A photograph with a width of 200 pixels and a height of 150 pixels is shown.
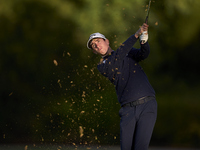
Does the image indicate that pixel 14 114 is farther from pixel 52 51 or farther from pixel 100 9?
pixel 100 9

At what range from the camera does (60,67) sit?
8.87 m

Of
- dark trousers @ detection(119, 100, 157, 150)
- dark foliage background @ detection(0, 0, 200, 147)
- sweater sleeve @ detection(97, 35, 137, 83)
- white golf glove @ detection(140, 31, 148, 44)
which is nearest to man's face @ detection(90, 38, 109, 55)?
sweater sleeve @ detection(97, 35, 137, 83)

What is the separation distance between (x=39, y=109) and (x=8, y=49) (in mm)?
1819

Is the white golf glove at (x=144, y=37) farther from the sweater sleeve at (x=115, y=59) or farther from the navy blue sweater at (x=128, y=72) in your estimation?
the sweater sleeve at (x=115, y=59)

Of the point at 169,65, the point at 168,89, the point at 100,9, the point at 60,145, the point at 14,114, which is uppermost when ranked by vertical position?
the point at 100,9

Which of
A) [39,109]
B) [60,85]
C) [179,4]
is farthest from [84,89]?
[179,4]

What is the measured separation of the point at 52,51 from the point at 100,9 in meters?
1.56

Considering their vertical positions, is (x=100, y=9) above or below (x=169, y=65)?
above

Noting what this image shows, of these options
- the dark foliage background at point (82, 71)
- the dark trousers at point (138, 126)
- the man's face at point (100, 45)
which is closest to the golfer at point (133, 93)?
the dark trousers at point (138, 126)

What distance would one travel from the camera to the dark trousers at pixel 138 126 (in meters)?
3.69

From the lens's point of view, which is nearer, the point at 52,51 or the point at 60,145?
the point at 60,145

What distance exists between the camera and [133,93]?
148 inches

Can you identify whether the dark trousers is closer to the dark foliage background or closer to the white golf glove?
the white golf glove

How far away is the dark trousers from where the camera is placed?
3686mm
